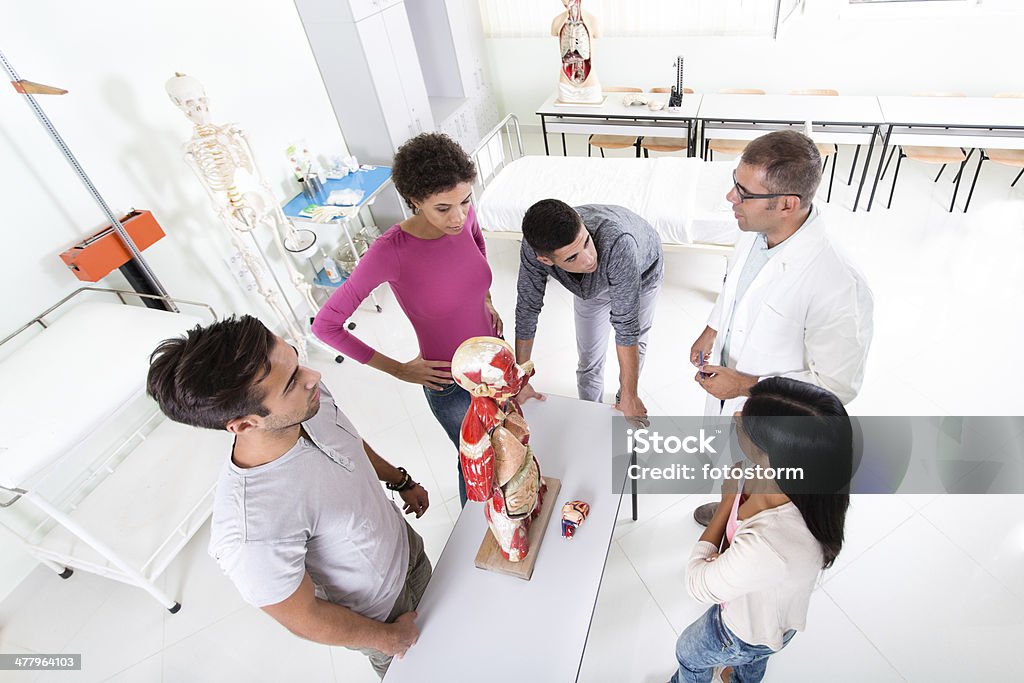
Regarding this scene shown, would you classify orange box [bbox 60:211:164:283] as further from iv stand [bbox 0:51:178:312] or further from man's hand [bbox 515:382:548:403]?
man's hand [bbox 515:382:548:403]

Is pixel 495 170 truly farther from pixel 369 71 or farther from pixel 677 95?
pixel 677 95

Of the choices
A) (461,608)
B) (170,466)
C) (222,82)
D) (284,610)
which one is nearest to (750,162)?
(461,608)

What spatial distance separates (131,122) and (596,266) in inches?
100

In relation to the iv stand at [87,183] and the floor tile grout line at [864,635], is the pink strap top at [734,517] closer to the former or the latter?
the floor tile grout line at [864,635]

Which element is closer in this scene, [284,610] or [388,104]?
[284,610]

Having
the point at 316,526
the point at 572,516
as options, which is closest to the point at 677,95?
the point at 572,516

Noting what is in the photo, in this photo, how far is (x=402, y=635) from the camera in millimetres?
1423

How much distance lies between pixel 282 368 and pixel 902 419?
117 inches

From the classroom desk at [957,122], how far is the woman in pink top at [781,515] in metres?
3.55

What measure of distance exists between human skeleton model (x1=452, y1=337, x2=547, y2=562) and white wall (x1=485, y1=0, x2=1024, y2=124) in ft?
16.2

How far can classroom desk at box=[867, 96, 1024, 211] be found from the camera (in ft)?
11.6

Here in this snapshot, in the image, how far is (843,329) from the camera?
62.2 inches

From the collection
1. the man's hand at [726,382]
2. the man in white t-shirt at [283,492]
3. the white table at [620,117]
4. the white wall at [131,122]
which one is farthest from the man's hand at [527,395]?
the white table at [620,117]

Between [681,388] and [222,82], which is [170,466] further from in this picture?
[681,388]
